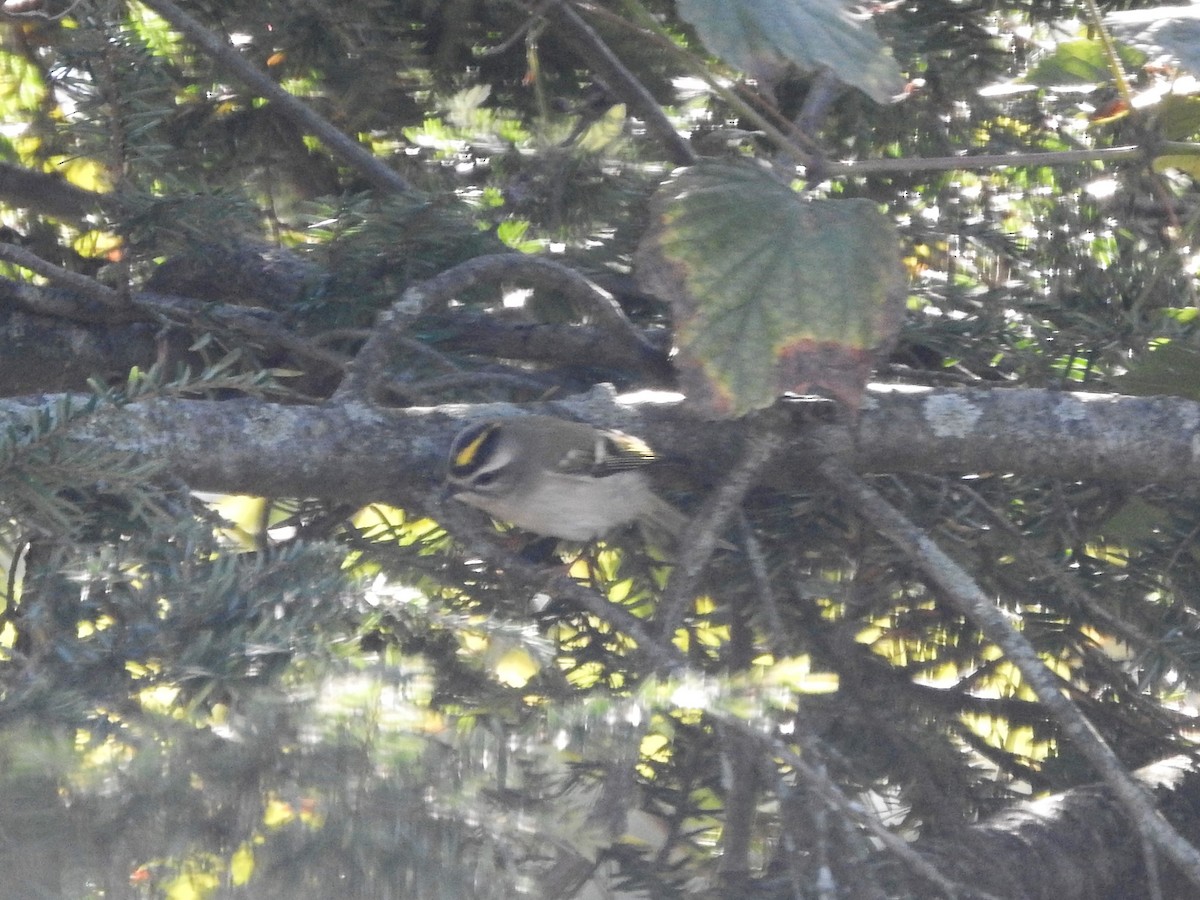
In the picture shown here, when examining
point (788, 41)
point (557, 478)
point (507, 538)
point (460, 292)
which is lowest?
point (507, 538)

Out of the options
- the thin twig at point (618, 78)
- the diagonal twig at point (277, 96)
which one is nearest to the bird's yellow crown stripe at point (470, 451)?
the diagonal twig at point (277, 96)

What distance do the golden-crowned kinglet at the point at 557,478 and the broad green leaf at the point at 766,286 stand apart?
376 mm

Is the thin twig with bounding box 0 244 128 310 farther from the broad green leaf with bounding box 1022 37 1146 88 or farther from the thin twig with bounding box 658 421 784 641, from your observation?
the broad green leaf with bounding box 1022 37 1146 88

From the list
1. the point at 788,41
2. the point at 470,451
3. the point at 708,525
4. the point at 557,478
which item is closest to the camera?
the point at 788,41

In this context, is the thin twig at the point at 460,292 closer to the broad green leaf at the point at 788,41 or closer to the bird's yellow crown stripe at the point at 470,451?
the bird's yellow crown stripe at the point at 470,451

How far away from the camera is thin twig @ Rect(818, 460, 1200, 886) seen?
4.78 feet

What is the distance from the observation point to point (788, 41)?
59.9 inches

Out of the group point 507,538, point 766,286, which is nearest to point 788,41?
point 766,286

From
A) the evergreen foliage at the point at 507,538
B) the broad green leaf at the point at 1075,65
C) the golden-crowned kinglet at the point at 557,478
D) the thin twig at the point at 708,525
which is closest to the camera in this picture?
the evergreen foliage at the point at 507,538

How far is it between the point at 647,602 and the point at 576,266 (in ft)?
2.09

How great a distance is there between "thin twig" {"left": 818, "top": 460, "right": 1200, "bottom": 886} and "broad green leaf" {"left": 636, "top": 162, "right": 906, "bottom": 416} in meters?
0.26

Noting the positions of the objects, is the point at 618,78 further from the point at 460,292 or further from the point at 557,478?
the point at 557,478

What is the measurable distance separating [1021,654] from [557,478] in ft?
3.89

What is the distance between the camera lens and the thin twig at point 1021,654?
4.78 ft
